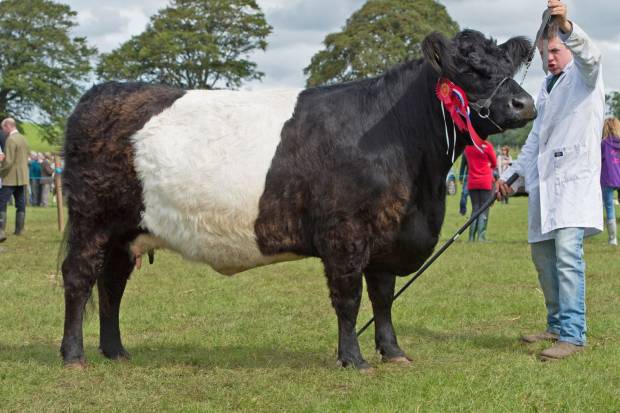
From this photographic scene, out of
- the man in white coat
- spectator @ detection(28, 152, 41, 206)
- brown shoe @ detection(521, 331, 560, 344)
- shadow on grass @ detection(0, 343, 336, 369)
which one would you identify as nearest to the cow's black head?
the man in white coat

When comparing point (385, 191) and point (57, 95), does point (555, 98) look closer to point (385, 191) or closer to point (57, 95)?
point (385, 191)

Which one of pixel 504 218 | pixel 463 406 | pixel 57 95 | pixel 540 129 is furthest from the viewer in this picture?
pixel 57 95

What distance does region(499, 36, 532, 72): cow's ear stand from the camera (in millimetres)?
5379

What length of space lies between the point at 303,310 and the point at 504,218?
13.3 m

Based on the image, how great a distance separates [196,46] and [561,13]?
50430mm

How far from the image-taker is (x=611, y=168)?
523 inches

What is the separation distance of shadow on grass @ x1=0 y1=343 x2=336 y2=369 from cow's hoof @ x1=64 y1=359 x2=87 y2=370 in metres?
0.09

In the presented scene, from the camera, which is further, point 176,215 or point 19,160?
point 19,160

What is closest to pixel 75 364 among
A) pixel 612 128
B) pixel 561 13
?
pixel 561 13

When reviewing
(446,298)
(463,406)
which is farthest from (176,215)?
(446,298)

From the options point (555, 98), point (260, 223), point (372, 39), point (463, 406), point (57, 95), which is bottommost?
point (463, 406)

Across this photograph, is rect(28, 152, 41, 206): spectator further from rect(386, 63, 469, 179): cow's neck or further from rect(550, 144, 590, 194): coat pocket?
rect(550, 144, 590, 194): coat pocket

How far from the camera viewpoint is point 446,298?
8.34m

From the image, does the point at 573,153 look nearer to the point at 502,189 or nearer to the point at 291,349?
the point at 502,189
